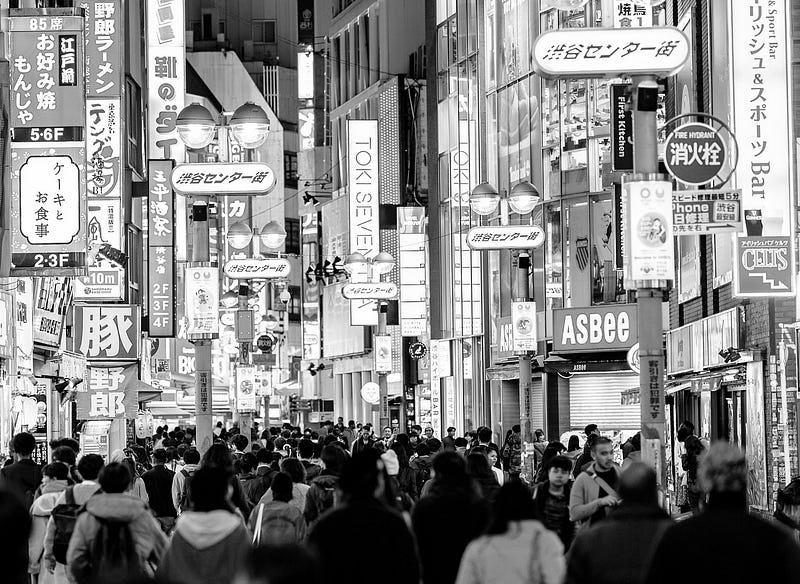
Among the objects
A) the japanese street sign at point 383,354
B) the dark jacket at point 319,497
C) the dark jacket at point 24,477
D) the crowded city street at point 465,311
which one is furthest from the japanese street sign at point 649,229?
the japanese street sign at point 383,354

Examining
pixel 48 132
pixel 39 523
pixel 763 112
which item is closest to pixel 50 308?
pixel 48 132

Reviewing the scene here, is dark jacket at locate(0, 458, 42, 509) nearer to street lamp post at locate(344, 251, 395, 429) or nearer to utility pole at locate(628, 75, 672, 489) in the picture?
utility pole at locate(628, 75, 672, 489)

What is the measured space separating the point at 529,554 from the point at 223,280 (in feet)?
277

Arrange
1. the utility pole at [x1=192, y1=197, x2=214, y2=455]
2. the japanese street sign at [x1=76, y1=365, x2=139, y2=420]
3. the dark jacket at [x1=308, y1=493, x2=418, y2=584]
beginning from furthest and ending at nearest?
the japanese street sign at [x1=76, y1=365, x2=139, y2=420], the utility pole at [x1=192, y1=197, x2=214, y2=455], the dark jacket at [x1=308, y1=493, x2=418, y2=584]

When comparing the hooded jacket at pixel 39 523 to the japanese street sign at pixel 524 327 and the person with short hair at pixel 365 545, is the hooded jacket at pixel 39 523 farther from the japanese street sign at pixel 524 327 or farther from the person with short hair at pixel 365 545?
the japanese street sign at pixel 524 327

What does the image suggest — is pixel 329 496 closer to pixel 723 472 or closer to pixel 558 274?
pixel 723 472

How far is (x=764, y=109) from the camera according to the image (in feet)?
74.1

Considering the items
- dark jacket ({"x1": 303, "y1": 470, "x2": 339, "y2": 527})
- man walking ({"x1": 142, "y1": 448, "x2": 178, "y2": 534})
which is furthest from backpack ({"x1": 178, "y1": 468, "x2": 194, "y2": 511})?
dark jacket ({"x1": 303, "y1": 470, "x2": 339, "y2": 527})

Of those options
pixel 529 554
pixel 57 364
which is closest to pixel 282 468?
pixel 529 554

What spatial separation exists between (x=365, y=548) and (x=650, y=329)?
7.78 m

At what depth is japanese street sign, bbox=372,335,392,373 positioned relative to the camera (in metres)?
63.9

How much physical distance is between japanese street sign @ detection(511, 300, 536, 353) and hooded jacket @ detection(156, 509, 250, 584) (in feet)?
72.3

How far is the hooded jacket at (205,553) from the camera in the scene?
30.3 feet

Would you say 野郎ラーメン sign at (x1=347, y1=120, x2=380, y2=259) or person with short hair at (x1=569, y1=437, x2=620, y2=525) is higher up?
野郎ラーメン sign at (x1=347, y1=120, x2=380, y2=259)
